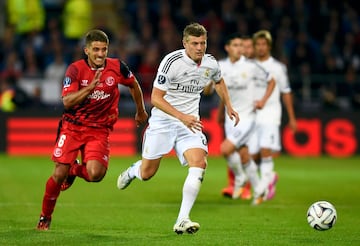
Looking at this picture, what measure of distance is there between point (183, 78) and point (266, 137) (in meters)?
3.70

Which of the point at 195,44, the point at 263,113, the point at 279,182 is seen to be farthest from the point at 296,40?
the point at 195,44

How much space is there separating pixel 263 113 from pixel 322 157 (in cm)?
833

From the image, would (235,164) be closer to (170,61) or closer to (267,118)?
(267,118)

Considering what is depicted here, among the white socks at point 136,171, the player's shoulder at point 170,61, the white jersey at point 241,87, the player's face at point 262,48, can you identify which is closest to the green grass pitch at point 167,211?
the white socks at point 136,171

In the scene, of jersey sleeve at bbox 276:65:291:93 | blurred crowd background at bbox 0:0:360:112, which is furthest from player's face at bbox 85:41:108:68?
blurred crowd background at bbox 0:0:360:112

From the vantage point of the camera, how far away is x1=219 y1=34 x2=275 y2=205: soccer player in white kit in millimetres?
13141

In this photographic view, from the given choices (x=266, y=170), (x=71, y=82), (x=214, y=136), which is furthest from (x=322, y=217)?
(x=214, y=136)

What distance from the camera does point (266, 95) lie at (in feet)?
43.2

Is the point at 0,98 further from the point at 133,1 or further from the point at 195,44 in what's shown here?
the point at 195,44

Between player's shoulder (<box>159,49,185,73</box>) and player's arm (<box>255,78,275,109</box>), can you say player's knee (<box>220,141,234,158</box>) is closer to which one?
player's arm (<box>255,78,275,109</box>)

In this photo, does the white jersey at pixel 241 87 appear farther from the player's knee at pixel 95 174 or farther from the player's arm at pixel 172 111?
the player's knee at pixel 95 174

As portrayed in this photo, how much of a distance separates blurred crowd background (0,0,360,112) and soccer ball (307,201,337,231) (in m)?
12.3

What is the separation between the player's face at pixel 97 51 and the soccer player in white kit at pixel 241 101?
3.78m

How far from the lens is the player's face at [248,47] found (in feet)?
43.8
